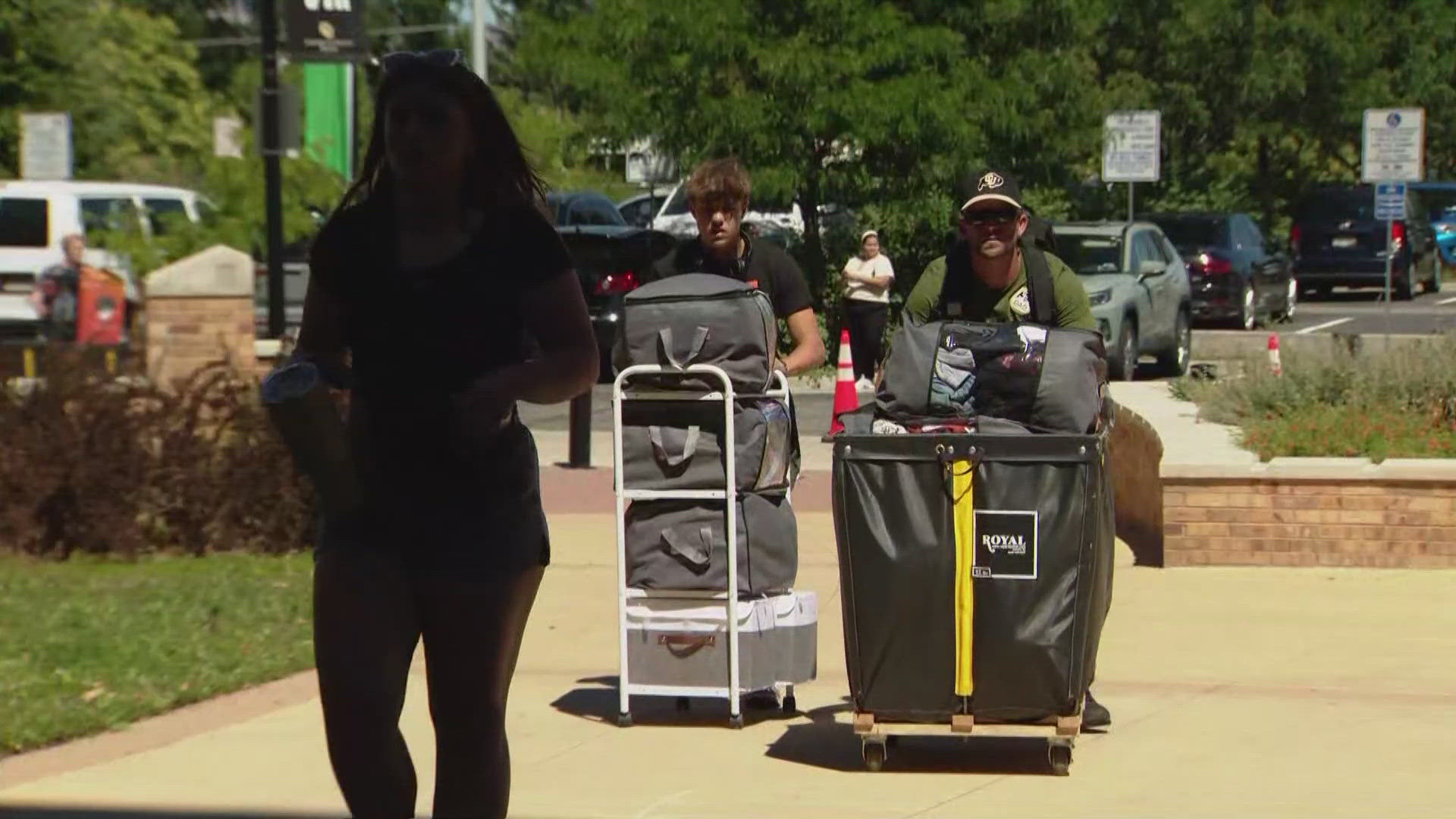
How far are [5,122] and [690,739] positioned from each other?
89.9ft

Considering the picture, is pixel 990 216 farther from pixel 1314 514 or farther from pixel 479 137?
pixel 1314 514

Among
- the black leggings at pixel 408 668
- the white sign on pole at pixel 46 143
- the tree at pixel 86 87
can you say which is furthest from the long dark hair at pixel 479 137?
the tree at pixel 86 87

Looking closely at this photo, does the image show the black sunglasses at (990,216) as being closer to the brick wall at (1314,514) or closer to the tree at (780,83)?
the brick wall at (1314,514)

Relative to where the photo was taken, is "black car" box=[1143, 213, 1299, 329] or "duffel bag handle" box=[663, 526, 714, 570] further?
"black car" box=[1143, 213, 1299, 329]

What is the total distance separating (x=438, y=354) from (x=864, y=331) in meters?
17.8

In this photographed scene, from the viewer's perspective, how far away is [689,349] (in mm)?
6914

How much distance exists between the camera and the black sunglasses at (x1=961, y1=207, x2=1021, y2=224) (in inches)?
257

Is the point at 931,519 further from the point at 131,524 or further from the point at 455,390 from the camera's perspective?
the point at 131,524

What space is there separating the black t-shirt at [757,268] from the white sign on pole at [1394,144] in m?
17.6

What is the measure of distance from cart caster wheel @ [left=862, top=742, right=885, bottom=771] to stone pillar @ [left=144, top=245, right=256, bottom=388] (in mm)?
5866

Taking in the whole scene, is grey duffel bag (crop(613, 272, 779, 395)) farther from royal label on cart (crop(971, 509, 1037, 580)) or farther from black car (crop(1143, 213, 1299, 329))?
black car (crop(1143, 213, 1299, 329))

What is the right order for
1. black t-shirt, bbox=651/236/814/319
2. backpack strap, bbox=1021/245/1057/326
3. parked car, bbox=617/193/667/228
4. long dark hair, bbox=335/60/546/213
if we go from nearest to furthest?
long dark hair, bbox=335/60/546/213 < backpack strap, bbox=1021/245/1057/326 < black t-shirt, bbox=651/236/814/319 < parked car, bbox=617/193/667/228

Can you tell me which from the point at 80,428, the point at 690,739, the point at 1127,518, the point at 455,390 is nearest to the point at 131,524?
the point at 80,428

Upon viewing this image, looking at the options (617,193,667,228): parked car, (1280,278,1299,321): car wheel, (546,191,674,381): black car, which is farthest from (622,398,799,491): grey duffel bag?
(1280,278,1299,321): car wheel
